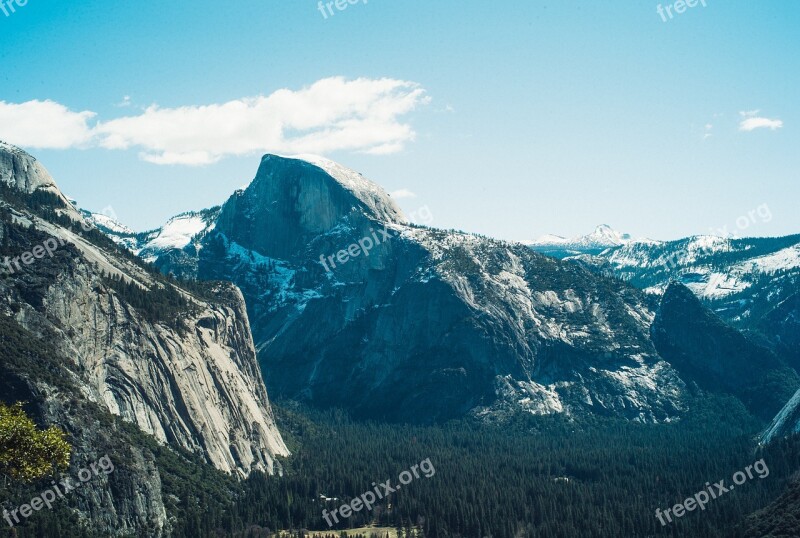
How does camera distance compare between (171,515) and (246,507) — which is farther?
(246,507)

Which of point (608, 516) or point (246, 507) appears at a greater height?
point (246, 507)

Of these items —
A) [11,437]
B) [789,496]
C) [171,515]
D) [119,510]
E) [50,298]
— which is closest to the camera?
[11,437]

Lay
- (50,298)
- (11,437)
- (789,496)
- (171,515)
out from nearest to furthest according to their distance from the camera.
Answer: (11,437) → (789,496) → (171,515) → (50,298)

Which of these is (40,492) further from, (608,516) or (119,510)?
(608,516)

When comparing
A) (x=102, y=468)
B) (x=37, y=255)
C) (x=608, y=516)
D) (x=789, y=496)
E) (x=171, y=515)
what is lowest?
(x=608, y=516)

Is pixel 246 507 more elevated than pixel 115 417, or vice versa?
pixel 115 417

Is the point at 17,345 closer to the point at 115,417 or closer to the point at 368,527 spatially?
the point at 115,417

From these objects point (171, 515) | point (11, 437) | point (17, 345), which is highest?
point (17, 345)

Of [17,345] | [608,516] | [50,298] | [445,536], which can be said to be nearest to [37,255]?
[50,298]

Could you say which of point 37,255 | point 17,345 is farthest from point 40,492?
point 37,255
